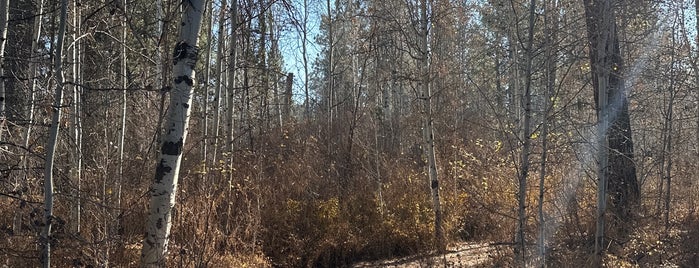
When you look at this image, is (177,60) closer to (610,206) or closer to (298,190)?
(298,190)

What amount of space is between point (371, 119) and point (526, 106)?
8.70 meters

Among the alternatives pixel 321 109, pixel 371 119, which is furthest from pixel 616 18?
pixel 321 109

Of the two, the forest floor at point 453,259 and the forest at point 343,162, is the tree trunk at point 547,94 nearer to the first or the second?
the forest at point 343,162

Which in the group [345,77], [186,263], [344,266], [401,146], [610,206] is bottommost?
[344,266]

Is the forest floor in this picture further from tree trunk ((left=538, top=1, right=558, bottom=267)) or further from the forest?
tree trunk ((left=538, top=1, right=558, bottom=267))

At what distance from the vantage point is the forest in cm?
457

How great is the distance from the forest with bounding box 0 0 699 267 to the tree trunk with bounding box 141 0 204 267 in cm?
1

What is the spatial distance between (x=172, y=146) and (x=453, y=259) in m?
4.85

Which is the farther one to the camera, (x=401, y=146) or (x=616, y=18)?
(x=401, y=146)

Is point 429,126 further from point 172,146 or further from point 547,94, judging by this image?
point 172,146

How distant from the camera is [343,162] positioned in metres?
10.4

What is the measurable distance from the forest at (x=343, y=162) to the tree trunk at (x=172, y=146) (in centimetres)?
1

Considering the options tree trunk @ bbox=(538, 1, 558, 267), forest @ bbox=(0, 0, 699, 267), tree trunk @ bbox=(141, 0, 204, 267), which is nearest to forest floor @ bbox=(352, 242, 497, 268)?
forest @ bbox=(0, 0, 699, 267)

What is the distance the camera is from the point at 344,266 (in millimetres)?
7812
